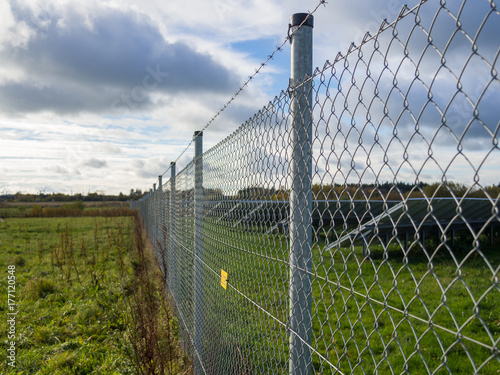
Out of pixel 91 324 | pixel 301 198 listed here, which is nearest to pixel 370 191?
pixel 301 198

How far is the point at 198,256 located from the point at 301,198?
2810mm

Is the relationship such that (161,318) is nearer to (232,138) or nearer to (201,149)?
(201,149)

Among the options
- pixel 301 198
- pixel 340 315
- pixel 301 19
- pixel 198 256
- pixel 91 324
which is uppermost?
pixel 301 19

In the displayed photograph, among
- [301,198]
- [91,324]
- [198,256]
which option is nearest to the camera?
[301,198]

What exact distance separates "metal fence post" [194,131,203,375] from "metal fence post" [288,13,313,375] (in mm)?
2444

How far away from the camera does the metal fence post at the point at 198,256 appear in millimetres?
4262

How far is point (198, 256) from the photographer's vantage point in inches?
177

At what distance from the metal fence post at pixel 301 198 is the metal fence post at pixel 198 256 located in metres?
2.44

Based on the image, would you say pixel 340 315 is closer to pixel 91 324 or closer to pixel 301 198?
pixel 301 198

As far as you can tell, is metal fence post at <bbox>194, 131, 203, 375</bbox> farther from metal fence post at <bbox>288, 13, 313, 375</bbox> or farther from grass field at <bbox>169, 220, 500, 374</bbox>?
metal fence post at <bbox>288, 13, 313, 375</bbox>

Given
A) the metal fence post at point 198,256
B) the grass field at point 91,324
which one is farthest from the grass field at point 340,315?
the grass field at point 91,324

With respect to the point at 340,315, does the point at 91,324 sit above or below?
below

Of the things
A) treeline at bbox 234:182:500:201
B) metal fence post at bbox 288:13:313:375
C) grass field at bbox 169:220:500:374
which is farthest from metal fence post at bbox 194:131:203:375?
metal fence post at bbox 288:13:313:375

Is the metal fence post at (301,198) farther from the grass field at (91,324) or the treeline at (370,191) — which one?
the grass field at (91,324)
